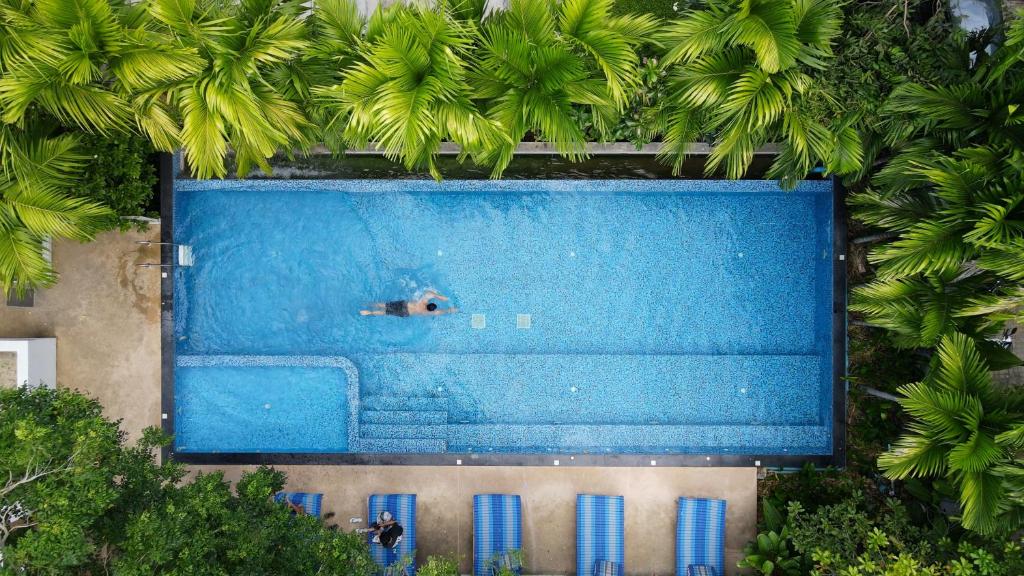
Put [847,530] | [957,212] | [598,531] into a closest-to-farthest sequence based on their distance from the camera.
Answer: [957,212]
[847,530]
[598,531]

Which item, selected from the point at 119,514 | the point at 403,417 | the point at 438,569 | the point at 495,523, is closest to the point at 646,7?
the point at 403,417

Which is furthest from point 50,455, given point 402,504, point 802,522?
point 802,522

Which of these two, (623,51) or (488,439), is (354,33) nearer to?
(623,51)

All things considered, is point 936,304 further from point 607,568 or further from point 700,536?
point 607,568

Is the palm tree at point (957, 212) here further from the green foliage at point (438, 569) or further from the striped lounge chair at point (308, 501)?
the striped lounge chair at point (308, 501)

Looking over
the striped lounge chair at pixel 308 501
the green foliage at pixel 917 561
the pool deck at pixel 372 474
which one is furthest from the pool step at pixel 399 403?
the green foliage at pixel 917 561

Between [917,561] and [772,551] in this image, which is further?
[772,551]
